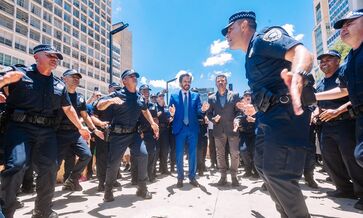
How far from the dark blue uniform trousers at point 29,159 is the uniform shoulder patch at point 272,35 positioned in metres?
2.72

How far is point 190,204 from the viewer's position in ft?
12.7

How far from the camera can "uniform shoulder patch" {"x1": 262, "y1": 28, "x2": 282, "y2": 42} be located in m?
2.05

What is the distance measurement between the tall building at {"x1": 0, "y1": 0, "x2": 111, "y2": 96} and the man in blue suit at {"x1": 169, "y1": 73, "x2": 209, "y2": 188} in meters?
47.5

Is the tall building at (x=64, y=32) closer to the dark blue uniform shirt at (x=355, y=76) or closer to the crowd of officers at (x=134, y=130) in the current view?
the crowd of officers at (x=134, y=130)

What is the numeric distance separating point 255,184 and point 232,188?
69cm

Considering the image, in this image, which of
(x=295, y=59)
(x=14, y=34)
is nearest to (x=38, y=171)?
(x=295, y=59)

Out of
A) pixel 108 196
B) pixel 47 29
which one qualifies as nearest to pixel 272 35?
pixel 108 196

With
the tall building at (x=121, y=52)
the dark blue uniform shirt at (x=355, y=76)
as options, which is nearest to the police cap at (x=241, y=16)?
the dark blue uniform shirt at (x=355, y=76)

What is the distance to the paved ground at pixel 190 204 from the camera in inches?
133

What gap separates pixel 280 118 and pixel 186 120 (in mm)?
3630

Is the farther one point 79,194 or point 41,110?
point 79,194

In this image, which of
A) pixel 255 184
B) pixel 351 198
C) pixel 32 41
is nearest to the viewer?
pixel 351 198

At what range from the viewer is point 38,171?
3203 mm

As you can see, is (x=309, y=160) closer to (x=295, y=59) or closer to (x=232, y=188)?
(x=232, y=188)
